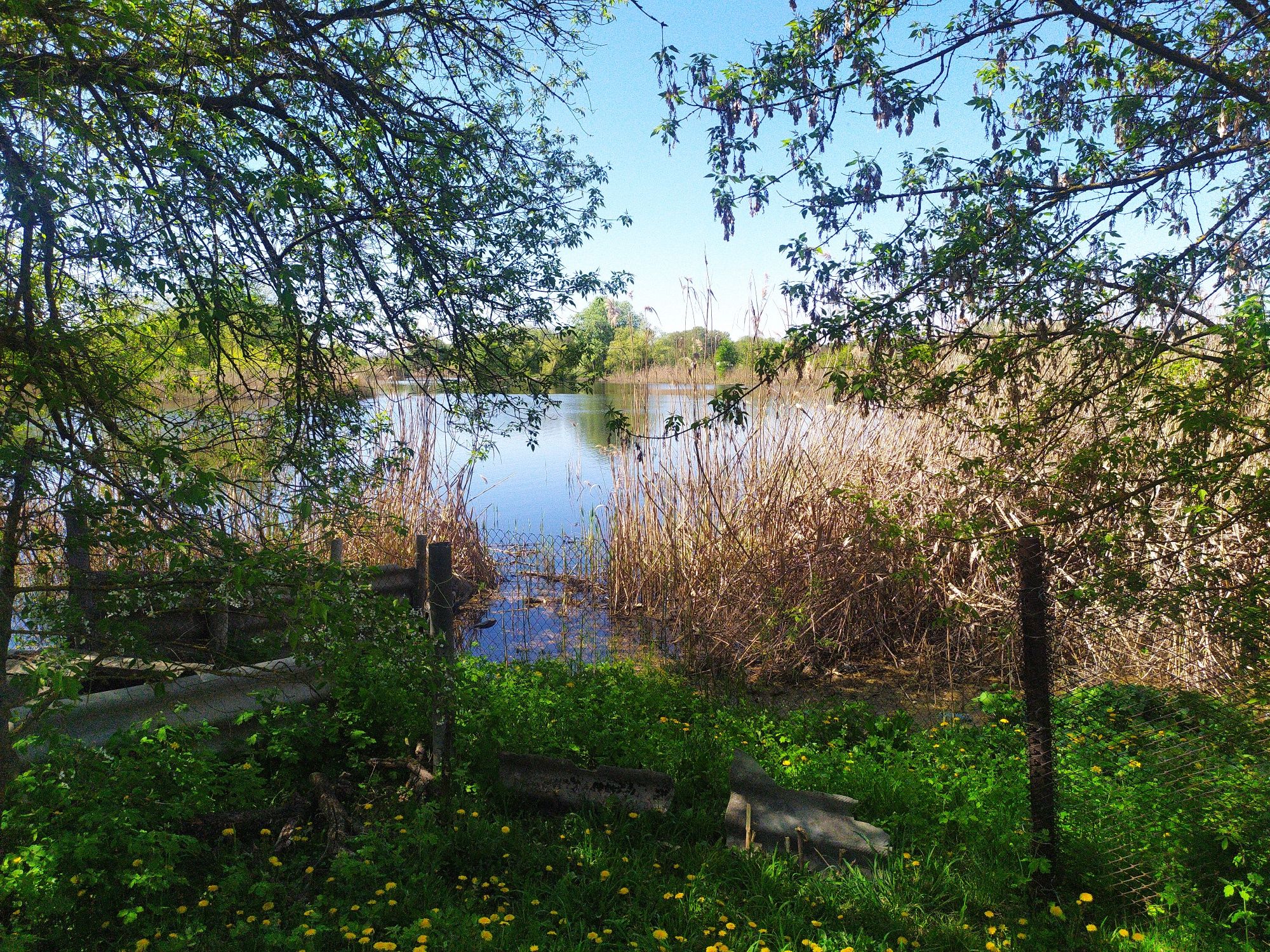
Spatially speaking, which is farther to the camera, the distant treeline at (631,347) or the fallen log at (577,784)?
the distant treeline at (631,347)

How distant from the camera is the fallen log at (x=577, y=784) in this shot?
12.0 feet

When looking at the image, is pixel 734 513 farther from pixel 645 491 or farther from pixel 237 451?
pixel 237 451

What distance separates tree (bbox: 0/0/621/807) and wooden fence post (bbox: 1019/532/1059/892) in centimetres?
252

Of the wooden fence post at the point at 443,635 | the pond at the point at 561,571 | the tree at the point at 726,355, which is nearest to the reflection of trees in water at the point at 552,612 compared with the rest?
the pond at the point at 561,571

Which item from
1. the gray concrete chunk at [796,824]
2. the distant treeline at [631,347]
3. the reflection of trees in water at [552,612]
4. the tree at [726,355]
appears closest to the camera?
the gray concrete chunk at [796,824]

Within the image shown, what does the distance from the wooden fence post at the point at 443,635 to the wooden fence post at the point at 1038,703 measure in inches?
91.5

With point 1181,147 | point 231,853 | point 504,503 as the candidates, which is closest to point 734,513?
point 1181,147

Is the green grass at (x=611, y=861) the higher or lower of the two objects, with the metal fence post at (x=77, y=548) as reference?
lower

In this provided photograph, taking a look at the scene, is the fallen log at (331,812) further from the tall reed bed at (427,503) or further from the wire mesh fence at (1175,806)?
the tall reed bed at (427,503)

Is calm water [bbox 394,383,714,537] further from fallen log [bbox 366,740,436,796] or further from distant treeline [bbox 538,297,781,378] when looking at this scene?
fallen log [bbox 366,740,436,796]

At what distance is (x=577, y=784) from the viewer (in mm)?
3736

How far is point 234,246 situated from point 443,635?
75.3 inches

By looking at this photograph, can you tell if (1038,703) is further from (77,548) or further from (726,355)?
(726,355)

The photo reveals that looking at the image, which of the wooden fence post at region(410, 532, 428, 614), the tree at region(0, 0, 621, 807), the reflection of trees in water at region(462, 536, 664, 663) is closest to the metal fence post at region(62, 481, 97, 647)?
the tree at region(0, 0, 621, 807)
